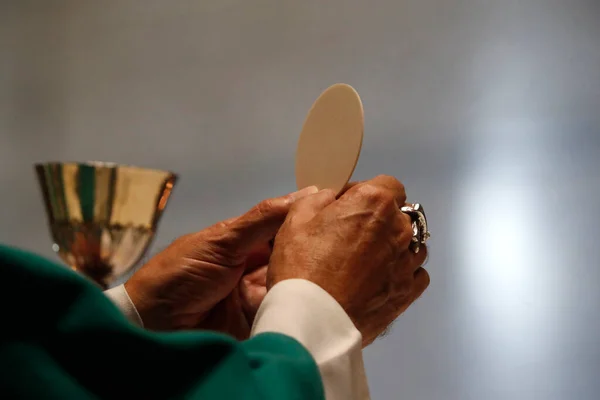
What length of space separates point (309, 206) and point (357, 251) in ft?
0.26

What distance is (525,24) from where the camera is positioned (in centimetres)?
111

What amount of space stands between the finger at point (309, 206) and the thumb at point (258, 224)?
0.04 m

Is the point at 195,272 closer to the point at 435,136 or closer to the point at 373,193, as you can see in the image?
the point at 373,193

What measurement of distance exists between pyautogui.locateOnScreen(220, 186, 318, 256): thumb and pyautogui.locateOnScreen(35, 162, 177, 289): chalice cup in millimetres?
213

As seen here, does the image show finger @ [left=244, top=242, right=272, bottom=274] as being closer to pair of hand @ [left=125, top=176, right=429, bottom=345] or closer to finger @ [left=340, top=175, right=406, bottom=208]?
pair of hand @ [left=125, top=176, right=429, bottom=345]

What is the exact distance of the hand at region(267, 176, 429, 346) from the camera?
485mm

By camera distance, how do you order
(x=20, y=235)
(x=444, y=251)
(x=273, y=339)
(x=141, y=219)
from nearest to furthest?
(x=273, y=339)
(x=141, y=219)
(x=444, y=251)
(x=20, y=235)

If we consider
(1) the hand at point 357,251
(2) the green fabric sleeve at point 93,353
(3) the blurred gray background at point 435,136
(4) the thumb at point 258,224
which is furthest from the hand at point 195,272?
(3) the blurred gray background at point 435,136

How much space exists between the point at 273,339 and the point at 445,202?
0.79m

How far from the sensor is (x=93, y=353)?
0.89ft

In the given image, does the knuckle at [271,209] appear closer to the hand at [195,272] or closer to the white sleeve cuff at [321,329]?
the hand at [195,272]

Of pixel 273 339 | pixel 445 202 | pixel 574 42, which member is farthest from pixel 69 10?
pixel 273 339

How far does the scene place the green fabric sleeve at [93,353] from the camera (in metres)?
0.25

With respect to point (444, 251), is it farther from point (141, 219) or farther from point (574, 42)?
point (141, 219)
